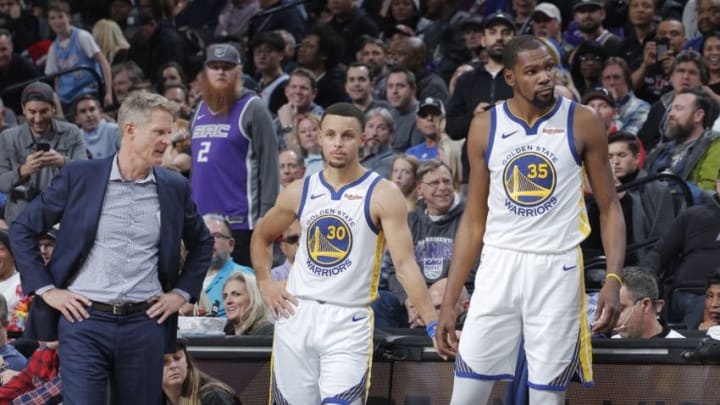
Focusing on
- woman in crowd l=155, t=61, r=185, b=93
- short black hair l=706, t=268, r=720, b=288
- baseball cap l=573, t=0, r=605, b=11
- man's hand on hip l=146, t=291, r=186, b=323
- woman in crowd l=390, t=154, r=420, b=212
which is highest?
baseball cap l=573, t=0, r=605, b=11

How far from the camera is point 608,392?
735 cm

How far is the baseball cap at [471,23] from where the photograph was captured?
14492 millimetres

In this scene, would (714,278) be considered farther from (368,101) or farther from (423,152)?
(368,101)

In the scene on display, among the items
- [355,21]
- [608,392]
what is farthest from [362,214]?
[355,21]

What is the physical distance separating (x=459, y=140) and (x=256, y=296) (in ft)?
10.8

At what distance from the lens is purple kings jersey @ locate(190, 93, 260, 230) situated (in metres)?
10.4

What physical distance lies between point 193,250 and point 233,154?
3.43 meters

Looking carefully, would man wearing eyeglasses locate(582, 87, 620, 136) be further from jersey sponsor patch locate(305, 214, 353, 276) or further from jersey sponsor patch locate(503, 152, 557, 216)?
jersey sponsor patch locate(503, 152, 557, 216)

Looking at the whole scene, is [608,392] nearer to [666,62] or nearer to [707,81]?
[707,81]

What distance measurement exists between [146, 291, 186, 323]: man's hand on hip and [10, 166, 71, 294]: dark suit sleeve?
485 mm

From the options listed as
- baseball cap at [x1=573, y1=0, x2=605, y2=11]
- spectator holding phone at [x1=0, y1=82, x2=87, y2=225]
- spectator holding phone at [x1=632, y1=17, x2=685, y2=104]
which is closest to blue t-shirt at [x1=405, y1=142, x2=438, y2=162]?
spectator holding phone at [x1=632, y1=17, x2=685, y2=104]

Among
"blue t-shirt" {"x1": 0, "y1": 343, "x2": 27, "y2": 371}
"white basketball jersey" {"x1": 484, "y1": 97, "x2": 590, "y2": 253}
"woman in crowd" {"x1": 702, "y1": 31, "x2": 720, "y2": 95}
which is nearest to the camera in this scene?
"white basketball jersey" {"x1": 484, "y1": 97, "x2": 590, "y2": 253}

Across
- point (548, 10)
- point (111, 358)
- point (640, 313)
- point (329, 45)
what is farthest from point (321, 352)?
point (329, 45)

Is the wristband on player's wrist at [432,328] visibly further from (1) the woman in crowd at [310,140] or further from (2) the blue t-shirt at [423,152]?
(1) the woman in crowd at [310,140]
